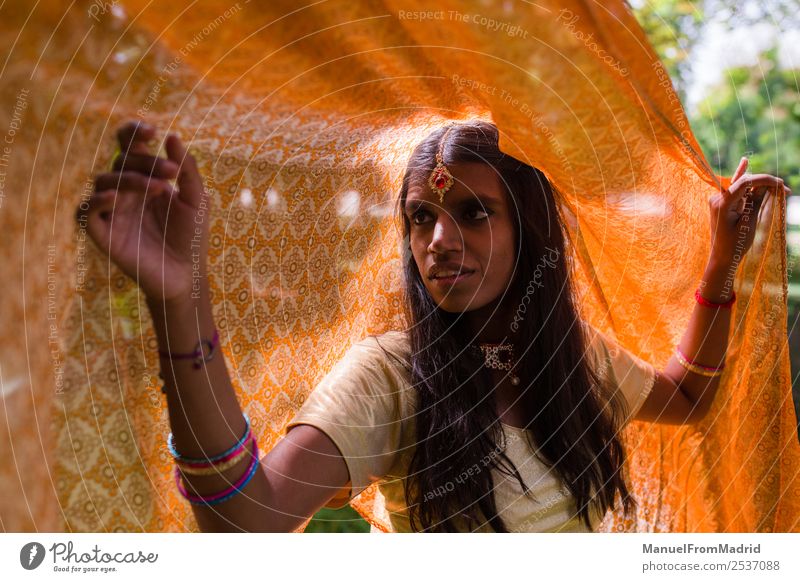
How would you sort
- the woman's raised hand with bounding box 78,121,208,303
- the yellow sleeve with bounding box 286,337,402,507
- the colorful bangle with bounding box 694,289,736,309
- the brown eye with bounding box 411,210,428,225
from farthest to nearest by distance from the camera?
the colorful bangle with bounding box 694,289,736,309 < the brown eye with bounding box 411,210,428,225 < the yellow sleeve with bounding box 286,337,402,507 < the woman's raised hand with bounding box 78,121,208,303

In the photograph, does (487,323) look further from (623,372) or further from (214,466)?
(214,466)

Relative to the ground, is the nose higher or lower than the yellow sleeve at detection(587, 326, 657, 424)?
higher

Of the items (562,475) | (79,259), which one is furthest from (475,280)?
(79,259)

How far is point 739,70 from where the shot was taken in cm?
71

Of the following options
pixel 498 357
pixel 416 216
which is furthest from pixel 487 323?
pixel 416 216

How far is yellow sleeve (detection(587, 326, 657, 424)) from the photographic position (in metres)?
0.75

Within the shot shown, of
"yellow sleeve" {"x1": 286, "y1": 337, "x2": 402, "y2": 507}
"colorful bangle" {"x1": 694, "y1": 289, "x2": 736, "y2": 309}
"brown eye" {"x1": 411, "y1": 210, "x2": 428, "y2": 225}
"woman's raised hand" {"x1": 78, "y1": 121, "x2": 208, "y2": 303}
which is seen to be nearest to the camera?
"woman's raised hand" {"x1": 78, "y1": 121, "x2": 208, "y2": 303}

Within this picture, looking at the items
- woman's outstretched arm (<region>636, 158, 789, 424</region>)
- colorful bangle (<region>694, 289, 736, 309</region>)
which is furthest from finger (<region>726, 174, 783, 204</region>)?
colorful bangle (<region>694, 289, 736, 309</region>)

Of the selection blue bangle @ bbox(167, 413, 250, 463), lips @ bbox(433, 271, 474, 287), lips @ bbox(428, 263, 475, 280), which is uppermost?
lips @ bbox(428, 263, 475, 280)

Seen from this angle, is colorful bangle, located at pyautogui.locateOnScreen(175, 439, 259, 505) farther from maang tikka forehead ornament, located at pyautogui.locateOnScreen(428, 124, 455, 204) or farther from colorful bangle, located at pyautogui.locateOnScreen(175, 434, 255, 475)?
maang tikka forehead ornament, located at pyautogui.locateOnScreen(428, 124, 455, 204)

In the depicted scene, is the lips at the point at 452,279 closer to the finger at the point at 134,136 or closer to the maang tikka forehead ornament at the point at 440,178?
the maang tikka forehead ornament at the point at 440,178

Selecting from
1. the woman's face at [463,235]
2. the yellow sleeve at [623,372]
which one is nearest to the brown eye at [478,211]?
the woman's face at [463,235]
